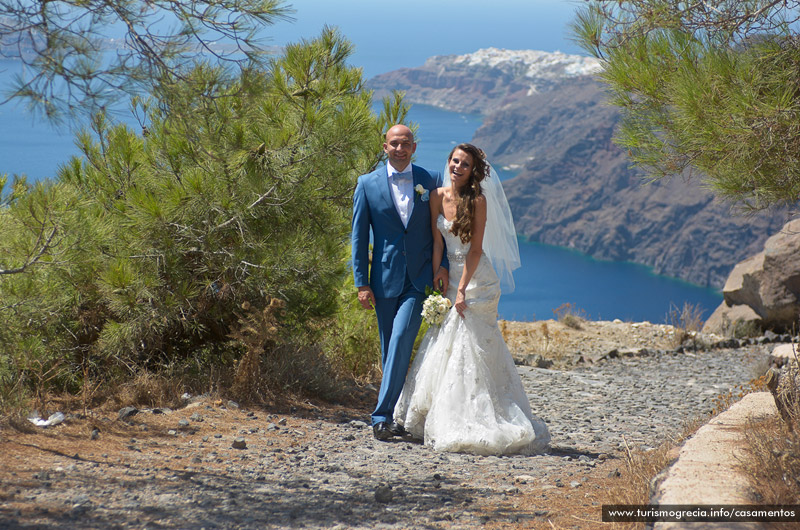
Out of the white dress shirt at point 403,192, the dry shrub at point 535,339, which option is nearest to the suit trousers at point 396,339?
the white dress shirt at point 403,192

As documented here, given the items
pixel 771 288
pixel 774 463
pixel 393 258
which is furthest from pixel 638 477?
pixel 771 288

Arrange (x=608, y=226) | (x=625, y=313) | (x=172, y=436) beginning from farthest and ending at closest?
(x=608, y=226), (x=625, y=313), (x=172, y=436)

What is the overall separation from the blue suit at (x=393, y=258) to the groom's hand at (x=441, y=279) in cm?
5

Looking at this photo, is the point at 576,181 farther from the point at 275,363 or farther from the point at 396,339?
the point at 396,339

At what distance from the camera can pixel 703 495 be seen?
9.16 ft

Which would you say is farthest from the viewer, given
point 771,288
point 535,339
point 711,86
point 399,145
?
point 771,288

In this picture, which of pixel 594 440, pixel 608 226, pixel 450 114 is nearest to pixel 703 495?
pixel 594 440

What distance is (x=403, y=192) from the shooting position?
15.6 ft

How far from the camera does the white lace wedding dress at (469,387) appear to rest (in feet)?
14.2

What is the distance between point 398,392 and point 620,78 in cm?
281

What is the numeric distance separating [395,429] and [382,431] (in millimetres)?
86

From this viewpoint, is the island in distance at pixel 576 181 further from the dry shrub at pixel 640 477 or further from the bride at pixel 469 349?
the dry shrub at pixel 640 477

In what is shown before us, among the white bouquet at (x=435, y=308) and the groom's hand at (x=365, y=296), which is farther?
the groom's hand at (x=365, y=296)

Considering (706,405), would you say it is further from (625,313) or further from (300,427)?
(625,313)
